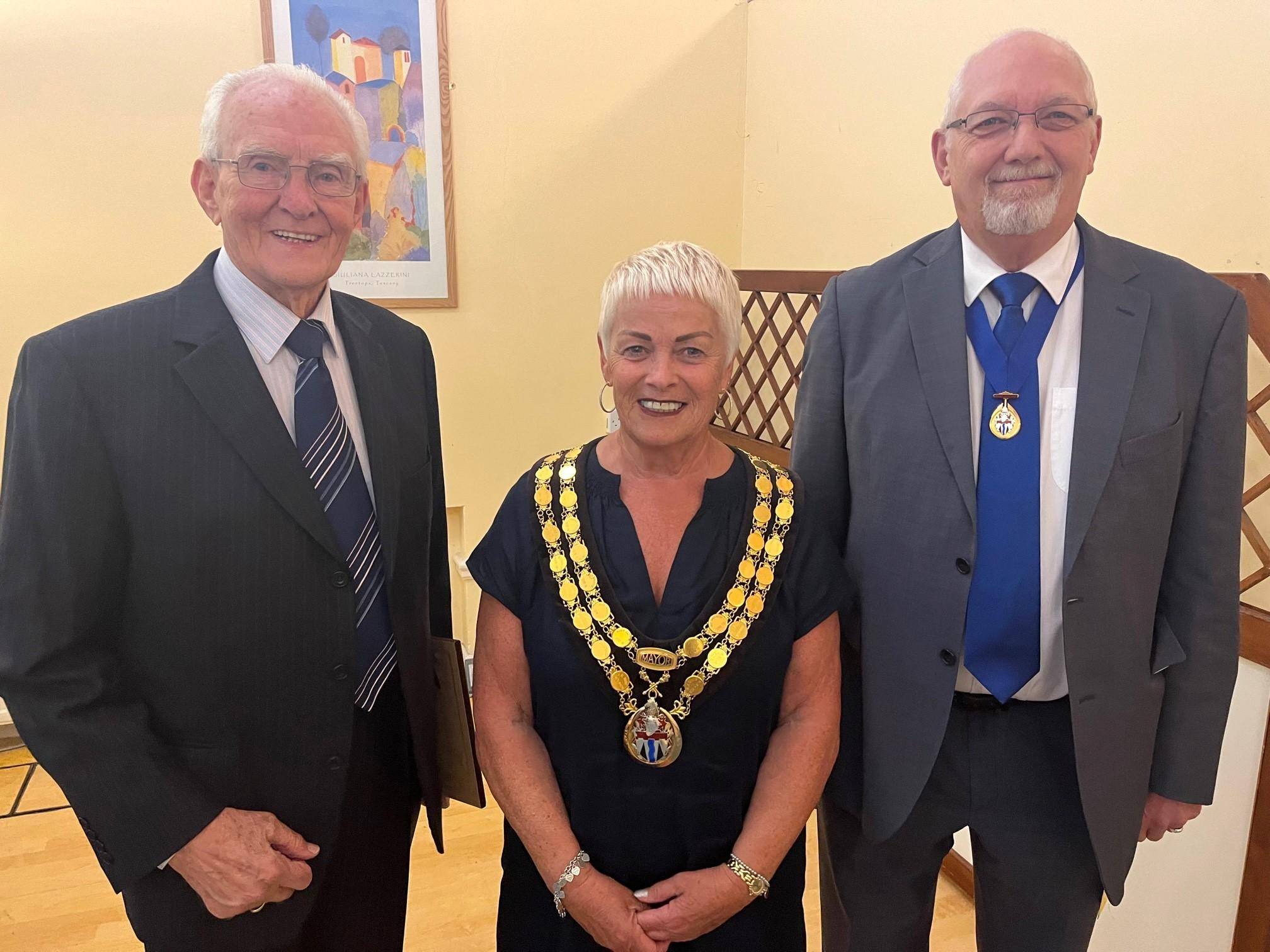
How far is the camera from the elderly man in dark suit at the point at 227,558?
96 cm

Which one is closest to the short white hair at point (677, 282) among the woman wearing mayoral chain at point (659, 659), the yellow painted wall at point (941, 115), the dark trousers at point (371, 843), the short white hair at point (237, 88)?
the woman wearing mayoral chain at point (659, 659)

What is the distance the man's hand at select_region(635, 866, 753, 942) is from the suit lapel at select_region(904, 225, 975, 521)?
21.1 inches

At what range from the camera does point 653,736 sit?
1074 millimetres

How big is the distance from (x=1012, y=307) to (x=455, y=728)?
0.92 metres

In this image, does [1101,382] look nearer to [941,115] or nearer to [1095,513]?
[1095,513]

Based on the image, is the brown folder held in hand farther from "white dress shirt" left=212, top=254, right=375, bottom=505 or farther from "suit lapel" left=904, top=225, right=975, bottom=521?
"suit lapel" left=904, top=225, right=975, bottom=521

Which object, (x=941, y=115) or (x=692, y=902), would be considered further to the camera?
(x=941, y=115)

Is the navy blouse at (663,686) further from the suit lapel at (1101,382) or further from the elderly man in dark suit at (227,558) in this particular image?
the suit lapel at (1101,382)

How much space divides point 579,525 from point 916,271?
1.90ft

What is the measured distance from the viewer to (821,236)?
3.02 m

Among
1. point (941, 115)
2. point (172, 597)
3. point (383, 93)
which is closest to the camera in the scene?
point (172, 597)

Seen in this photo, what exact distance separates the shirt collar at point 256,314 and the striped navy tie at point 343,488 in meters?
0.02

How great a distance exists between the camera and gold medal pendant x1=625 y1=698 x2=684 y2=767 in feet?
3.51

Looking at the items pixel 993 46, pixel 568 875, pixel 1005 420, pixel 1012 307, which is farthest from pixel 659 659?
pixel 993 46
